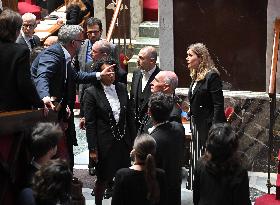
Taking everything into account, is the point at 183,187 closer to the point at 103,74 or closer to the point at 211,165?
the point at 103,74

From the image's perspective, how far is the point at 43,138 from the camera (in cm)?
519

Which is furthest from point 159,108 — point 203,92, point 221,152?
point 203,92

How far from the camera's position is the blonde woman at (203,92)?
7969mm

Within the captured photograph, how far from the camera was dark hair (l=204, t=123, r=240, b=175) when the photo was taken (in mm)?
5355

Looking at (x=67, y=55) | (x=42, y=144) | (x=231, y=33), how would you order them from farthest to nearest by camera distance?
(x=231, y=33) → (x=67, y=55) → (x=42, y=144)

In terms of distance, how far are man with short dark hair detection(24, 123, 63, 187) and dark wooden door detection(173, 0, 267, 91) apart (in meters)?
4.51

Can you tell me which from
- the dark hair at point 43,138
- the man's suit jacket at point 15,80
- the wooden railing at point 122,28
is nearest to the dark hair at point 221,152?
the dark hair at point 43,138

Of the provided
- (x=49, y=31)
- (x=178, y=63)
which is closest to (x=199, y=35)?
(x=178, y=63)

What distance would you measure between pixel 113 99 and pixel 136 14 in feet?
19.6

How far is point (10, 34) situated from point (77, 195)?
67.4 inches

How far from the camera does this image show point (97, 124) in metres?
7.64

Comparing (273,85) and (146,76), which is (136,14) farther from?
(273,85)

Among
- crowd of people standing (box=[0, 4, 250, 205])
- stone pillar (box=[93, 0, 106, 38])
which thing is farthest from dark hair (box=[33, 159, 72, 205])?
stone pillar (box=[93, 0, 106, 38])

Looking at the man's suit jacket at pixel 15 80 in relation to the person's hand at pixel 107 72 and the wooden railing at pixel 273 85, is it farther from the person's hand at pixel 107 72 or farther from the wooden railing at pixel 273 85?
the wooden railing at pixel 273 85
